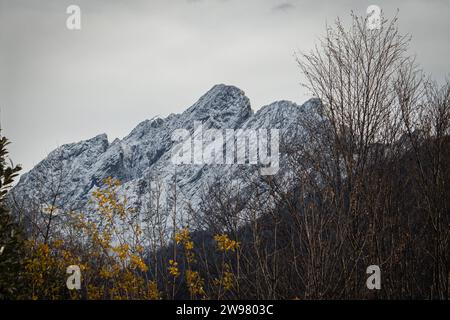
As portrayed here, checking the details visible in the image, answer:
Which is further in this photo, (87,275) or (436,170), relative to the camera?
(436,170)

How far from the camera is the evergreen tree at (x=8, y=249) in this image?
504cm

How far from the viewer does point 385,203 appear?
254 inches

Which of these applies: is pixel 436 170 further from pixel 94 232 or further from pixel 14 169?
pixel 14 169

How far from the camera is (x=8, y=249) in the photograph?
5156 mm

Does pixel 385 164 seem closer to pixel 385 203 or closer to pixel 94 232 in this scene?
pixel 385 203

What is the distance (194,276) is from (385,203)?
9.06 ft

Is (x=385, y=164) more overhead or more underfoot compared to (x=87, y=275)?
more overhead

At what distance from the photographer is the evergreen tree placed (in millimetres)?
5035
